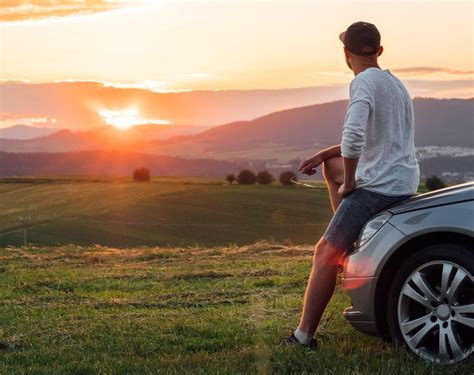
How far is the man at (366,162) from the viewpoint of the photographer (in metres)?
4.88

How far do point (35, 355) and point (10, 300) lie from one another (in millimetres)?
2971

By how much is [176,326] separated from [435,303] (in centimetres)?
233

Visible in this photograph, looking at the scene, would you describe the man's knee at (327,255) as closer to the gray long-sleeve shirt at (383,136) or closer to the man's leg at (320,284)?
the man's leg at (320,284)

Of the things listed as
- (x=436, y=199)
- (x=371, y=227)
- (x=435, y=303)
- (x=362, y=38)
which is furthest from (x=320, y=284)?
(x=362, y=38)

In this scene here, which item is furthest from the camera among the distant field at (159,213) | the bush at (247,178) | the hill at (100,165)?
the hill at (100,165)

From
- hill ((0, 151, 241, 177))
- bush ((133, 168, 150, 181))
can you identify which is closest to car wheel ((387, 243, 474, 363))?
bush ((133, 168, 150, 181))

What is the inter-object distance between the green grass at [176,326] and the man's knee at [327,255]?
0.57 m

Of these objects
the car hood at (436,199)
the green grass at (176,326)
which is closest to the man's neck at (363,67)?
the car hood at (436,199)

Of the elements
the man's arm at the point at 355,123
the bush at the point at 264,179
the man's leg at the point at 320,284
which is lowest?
the bush at the point at 264,179

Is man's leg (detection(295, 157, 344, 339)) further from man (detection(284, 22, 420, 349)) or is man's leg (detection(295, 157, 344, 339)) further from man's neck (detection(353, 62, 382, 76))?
man's neck (detection(353, 62, 382, 76))

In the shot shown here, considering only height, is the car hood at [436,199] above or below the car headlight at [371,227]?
above

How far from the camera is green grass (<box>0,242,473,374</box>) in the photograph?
4.67m

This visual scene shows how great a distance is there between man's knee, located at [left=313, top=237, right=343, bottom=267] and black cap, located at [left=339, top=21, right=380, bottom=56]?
4.25 feet

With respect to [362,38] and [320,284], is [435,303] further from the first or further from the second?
[362,38]
